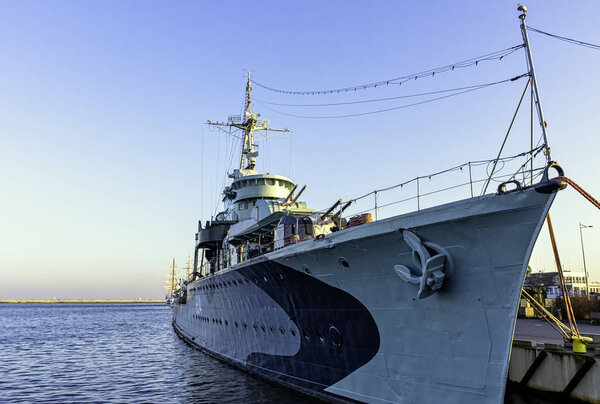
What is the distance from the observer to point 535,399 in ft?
39.4

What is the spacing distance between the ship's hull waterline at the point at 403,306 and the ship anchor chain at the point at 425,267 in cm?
7

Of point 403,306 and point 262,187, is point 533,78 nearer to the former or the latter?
point 403,306

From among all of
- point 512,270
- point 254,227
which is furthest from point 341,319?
point 254,227

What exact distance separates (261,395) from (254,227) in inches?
229

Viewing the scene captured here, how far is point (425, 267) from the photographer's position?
718 centimetres

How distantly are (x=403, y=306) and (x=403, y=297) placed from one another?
18 centimetres

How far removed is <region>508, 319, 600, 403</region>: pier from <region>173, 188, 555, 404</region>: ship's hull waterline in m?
6.32

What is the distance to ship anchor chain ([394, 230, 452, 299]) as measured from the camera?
Answer: 7156mm

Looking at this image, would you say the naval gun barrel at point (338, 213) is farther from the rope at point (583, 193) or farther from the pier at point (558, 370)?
the pier at point (558, 370)

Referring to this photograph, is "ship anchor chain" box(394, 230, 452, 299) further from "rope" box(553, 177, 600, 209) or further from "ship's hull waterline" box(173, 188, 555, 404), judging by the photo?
"rope" box(553, 177, 600, 209)

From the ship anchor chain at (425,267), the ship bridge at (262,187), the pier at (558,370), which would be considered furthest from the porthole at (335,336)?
the ship bridge at (262,187)

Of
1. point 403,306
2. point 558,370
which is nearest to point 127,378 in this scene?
point 403,306

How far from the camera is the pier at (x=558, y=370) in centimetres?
1088

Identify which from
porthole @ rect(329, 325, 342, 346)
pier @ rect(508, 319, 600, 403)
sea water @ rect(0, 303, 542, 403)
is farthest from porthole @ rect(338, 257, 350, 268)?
pier @ rect(508, 319, 600, 403)
